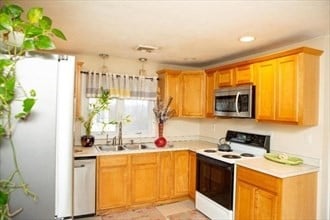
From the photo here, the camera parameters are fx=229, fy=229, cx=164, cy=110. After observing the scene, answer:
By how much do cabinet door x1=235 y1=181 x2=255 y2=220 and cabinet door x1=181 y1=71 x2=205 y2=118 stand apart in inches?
61.9

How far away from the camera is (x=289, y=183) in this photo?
7.55ft

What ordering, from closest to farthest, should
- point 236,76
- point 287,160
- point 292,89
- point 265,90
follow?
point 292,89 < point 287,160 < point 265,90 < point 236,76

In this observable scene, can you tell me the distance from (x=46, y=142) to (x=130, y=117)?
9.68ft

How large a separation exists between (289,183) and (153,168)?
6.25 feet

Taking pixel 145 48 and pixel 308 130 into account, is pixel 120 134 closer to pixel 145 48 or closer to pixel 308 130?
pixel 145 48

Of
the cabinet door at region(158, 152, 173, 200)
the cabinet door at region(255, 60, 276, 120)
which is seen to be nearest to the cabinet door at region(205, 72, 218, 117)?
the cabinet door at region(255, 60, 276, 120)

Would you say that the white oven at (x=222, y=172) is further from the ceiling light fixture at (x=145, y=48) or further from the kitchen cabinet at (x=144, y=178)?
the ceiling light fixture at (x=145, y=48)

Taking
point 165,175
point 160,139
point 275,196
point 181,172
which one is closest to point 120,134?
point 160,139

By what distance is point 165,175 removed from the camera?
3.65 meters

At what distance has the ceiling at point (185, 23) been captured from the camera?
6.14 ft

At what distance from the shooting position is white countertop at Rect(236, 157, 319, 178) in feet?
7.61

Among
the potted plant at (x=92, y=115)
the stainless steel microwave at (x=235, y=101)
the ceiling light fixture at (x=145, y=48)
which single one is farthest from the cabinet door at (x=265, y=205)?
the potted plant at (x=92, y=115)

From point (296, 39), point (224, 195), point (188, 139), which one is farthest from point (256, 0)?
point (188, 139)

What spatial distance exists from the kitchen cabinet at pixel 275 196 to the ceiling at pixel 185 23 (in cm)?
153
